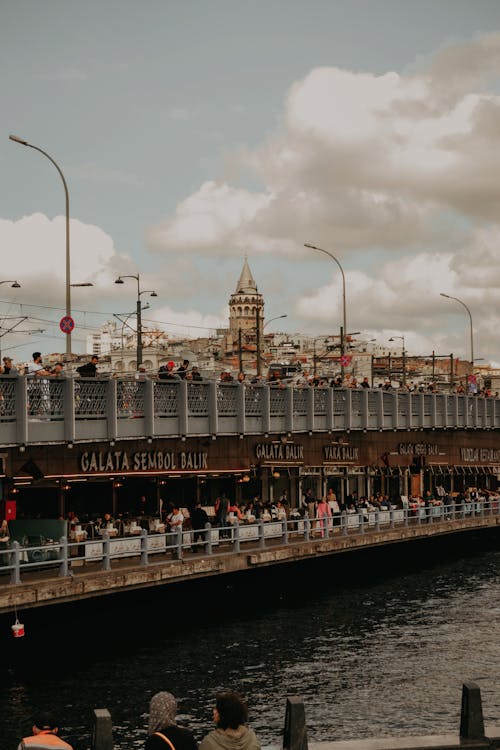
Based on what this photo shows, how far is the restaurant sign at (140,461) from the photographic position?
35.5 meters

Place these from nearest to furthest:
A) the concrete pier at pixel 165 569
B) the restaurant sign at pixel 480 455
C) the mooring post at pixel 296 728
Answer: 1. the mooring post at pixel 296 728
2. the concrete pier at pixel 165 569
3. the restaurant sign at pixel 480 455

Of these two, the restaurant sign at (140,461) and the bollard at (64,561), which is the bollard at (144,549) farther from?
the restaurant sign at (140,461)

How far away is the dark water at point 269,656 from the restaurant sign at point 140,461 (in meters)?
5.19

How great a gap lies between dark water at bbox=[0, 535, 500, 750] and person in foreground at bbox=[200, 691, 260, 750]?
10.6 meters

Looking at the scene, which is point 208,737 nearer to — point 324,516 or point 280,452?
point 324,516

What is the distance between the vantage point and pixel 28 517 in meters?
34.3

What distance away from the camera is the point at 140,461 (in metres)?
37.8

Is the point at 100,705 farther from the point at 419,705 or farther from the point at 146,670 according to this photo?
the point at 419,705

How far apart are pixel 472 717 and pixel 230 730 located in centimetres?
474

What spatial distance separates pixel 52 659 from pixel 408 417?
31549mm

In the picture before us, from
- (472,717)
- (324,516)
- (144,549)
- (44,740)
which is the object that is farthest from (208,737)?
(324,516)

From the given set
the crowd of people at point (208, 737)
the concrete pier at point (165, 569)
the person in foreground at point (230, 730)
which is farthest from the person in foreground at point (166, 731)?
the concrete pier at point (165, 569)

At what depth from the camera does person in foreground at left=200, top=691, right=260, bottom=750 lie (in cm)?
1002

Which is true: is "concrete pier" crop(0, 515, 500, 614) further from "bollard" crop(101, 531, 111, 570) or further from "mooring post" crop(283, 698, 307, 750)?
"mooring post" crop(283, 698, 307, 750)
